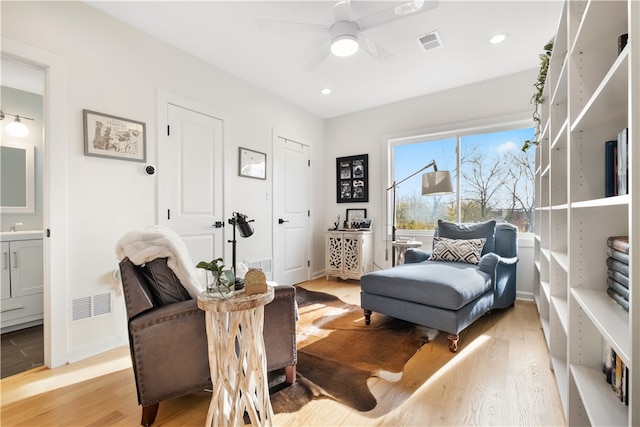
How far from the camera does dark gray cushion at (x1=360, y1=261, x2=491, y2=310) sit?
2080mm

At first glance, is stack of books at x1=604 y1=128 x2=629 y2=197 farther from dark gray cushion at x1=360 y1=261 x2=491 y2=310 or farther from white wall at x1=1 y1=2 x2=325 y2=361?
white wall at x1=1 y1=2 x2=325 y2=361

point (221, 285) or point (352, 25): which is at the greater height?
point (352, 25)

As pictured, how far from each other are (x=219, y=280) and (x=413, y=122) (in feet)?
11.8

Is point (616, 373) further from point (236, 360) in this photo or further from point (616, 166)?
point (236, 360)

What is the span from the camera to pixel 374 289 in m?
2.50

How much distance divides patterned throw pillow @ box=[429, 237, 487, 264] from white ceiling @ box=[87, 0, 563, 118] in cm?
189

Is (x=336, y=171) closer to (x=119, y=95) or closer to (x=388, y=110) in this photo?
(x=388, y=110)

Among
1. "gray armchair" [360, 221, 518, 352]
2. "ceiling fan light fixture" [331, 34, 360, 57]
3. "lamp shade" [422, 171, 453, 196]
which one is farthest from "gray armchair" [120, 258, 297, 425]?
"lamp shade" [422, 171, 453, 196]

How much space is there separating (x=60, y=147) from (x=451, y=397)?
9.66 ft

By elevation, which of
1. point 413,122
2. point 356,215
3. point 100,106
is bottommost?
point 356,215

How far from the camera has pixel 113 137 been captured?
229 cm

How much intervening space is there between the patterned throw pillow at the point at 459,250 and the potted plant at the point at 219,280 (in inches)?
92.9

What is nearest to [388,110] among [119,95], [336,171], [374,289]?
[336,171]

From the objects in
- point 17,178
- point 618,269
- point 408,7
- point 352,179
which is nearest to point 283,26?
point 408,7
